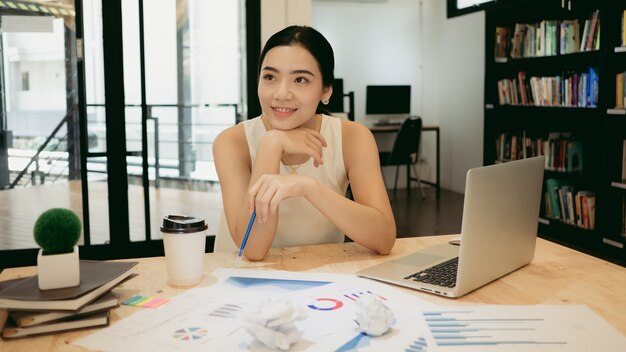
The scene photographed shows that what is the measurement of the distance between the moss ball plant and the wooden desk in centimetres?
14

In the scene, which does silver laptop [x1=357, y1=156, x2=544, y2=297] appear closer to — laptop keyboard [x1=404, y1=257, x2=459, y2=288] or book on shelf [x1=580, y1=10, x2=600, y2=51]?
laptop keyboard [x1=404, y1=257, x2=459, y2=288]

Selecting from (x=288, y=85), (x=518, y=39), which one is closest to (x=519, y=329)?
(x=288, y=85)

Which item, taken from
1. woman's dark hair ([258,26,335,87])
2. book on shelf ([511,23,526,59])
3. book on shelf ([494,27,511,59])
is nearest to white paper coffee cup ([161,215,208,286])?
woman's dark hair ([258,26,335,87])

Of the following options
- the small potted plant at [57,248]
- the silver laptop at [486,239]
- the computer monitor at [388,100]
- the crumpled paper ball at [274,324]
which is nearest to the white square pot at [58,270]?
the small potted plant at [57,248]

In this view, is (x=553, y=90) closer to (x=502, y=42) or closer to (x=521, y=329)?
(x=502, y=42)

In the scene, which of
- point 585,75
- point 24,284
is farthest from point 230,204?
point 585,75

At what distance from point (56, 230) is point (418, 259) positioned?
30.9 inches

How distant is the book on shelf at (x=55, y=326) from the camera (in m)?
0.93

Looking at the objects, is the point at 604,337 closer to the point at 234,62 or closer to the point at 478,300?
the point at 478,300

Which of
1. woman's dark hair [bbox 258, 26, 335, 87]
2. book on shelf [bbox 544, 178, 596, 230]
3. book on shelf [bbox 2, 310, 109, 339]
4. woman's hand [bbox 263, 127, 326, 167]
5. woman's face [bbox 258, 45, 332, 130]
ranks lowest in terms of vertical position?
book on shelf [bbox 544, 178, 596, 230]

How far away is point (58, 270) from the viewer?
3.22ft

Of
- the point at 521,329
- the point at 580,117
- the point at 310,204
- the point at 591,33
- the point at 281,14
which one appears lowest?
the point at 521,329

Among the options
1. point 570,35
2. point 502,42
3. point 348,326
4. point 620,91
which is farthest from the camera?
point 502,42

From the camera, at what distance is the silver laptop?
1.09 m
